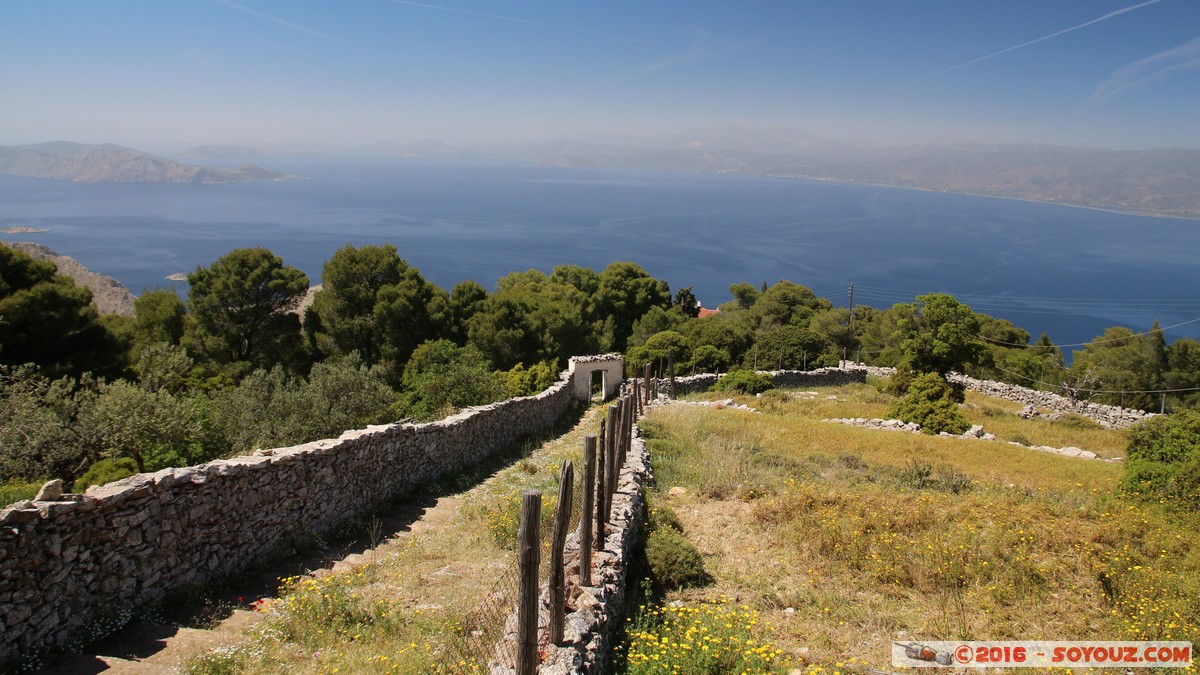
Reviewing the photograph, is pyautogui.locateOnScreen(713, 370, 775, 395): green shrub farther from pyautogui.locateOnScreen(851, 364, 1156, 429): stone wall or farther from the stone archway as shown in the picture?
pyautogui.locateOnScreen(851, 364, 1156, 429): stone wall

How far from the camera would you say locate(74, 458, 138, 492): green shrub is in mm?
9156

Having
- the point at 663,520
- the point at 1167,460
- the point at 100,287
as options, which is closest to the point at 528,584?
the point at 663,520

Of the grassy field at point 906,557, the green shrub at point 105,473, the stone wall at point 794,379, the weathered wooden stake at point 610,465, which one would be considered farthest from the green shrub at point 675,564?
the stone wall at point 794,379

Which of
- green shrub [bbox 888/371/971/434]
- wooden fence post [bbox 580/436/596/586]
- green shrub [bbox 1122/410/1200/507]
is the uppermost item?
wooden fence post [bbox 580/436/596/586]

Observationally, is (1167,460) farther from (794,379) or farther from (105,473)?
(794,379)

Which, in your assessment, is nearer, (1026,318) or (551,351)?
(551,351)

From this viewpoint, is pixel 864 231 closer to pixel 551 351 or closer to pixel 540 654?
pixel 551 351

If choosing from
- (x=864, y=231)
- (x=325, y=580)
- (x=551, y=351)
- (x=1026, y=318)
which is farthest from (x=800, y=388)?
(x=864, y=231)

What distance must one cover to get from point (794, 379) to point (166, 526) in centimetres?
3020

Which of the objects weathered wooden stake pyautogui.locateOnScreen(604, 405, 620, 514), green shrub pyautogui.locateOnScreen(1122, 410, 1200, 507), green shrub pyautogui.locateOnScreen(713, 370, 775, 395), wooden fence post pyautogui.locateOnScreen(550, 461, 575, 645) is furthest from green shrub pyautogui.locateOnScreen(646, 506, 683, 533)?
green shrub pyautogui.locateOnScreen(713, 370, 775, 395)

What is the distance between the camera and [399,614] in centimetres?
667

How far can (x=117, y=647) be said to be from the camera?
6.07 metres

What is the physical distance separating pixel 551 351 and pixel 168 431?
1083 inches

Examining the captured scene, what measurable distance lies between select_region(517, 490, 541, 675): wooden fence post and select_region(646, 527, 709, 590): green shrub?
339 cm
